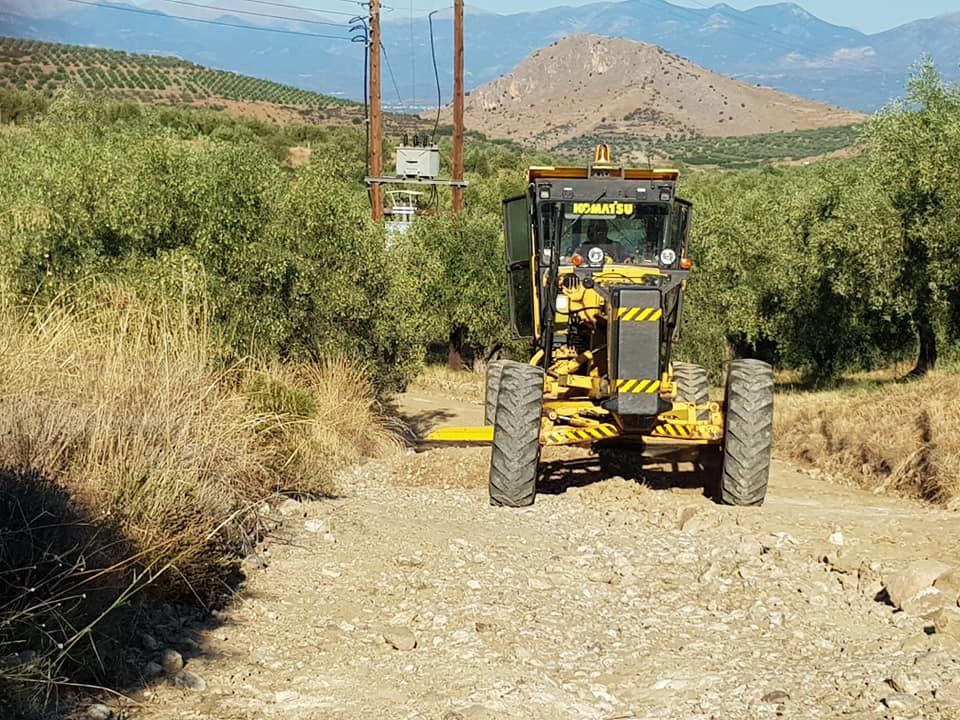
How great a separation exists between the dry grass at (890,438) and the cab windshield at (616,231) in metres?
3.90

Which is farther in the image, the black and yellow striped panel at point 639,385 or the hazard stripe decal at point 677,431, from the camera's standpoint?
the hazard stripe decal at point 677,431

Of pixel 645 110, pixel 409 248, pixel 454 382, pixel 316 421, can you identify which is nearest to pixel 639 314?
pixel 316 421

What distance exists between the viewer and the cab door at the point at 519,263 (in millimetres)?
11828

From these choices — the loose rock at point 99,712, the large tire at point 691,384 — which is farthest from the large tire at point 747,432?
the loose rock at point 99,712

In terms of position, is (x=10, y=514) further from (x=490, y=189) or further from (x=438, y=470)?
(x=490, y=189)

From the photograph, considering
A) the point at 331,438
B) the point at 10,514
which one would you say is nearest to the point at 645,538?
the point at 331,438

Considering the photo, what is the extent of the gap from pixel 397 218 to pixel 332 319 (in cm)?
1693

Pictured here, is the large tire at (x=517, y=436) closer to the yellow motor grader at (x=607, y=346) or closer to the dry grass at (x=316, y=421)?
the yellow motor grader at (x=607, y=346)

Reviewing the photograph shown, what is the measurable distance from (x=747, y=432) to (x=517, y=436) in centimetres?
204

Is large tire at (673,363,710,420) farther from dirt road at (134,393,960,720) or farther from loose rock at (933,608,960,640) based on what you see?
loose rock at (933,608,960,640)

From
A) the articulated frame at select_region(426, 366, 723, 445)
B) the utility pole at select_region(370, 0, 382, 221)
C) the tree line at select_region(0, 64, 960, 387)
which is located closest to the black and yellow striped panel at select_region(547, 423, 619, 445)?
the articulated frame at select_region(426, 366, 723, 445)

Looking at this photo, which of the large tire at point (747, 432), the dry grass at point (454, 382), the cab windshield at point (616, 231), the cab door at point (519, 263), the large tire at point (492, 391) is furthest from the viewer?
the dry grass at point (454, 382)

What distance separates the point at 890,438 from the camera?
1330 cm

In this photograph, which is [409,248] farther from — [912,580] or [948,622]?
[948,622]
